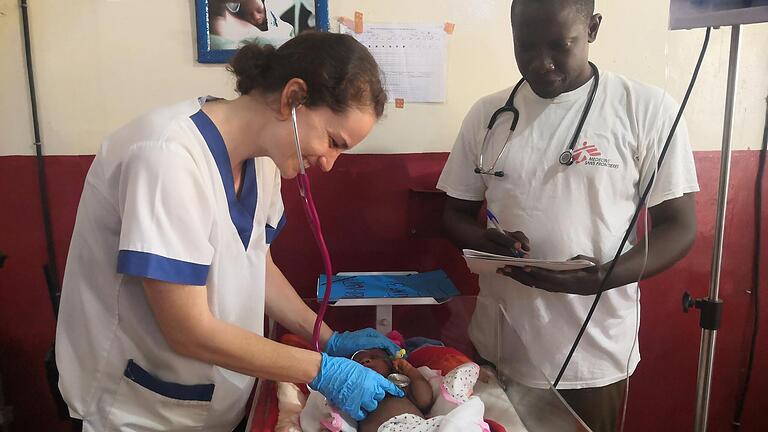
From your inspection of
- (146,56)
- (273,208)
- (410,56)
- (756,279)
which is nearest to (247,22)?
(146,56)

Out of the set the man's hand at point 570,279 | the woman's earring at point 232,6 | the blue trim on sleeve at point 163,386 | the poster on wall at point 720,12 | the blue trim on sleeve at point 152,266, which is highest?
the woman's earring at point 232,6

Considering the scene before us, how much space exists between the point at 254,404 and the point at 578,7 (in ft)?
3.85

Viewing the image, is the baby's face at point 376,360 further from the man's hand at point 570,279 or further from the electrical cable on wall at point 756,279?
the electrical cable on wall at point 756,279

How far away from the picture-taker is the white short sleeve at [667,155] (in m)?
1.30

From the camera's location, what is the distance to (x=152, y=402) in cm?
110

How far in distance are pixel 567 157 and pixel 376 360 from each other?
0.66 metres

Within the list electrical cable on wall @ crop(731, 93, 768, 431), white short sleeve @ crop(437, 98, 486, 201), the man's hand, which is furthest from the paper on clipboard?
electrical cable on wall @ crop(731, 93, 768, 431)

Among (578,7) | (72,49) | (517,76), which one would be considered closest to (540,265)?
(578,7)

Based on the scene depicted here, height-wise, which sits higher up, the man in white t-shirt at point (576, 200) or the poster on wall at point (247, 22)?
the poster on wall at point (247, 22)

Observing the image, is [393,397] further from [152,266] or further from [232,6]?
[232,6]

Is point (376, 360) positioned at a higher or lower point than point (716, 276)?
lower

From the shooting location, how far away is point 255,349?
1.04 m

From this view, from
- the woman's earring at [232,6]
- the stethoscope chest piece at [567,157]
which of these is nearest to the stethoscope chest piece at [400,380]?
the stethoscope chest piece at [567,157]

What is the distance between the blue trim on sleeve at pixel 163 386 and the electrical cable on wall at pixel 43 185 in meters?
0.67
